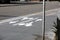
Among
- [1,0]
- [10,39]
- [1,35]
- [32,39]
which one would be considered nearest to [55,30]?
[32,39]

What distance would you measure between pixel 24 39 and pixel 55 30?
1.65m

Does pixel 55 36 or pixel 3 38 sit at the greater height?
pixel 55 36

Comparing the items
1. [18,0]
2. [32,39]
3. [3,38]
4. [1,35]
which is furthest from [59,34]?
[18,0]

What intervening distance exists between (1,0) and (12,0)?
13.3ft

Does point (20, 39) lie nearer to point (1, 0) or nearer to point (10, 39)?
point (10, 39)

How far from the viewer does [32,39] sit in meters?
5.95

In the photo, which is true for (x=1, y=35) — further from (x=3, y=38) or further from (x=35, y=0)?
(x=35, y=0)

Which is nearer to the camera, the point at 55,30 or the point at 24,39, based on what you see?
the point at 55,30

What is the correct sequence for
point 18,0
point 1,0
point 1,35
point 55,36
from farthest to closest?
1. point 18,0
2. point 1,0
3. point 1,35
4. point 55,36

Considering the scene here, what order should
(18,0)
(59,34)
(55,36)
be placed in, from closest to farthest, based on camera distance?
(55,36) → (59,34) → (18,0)

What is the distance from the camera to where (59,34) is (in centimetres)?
491

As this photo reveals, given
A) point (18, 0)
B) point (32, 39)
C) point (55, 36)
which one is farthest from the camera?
point (18, 0)

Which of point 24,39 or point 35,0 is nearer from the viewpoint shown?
point 24,39

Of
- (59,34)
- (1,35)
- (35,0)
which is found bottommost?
(35,0)
